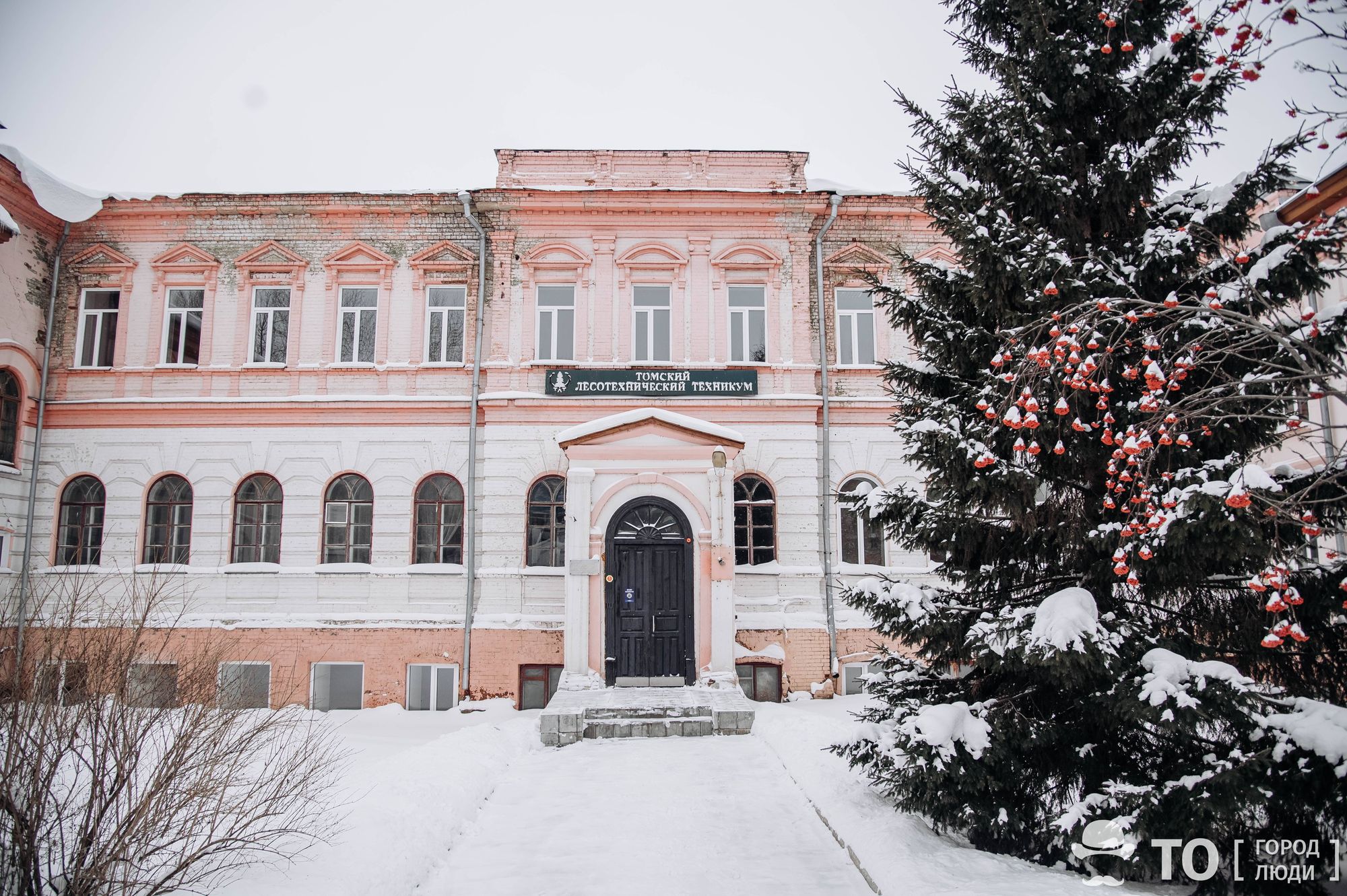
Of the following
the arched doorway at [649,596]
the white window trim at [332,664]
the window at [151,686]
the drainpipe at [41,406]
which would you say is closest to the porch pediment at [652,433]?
the arched doorway at [649,596]

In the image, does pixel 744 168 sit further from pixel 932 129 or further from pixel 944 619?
pixel 944 619

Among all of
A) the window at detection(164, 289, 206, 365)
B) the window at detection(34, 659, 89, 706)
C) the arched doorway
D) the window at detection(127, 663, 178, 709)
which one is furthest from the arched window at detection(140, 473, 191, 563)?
the window at detection(34, 659, 89, 706)

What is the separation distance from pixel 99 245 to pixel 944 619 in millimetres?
16848

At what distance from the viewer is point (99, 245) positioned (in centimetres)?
1554

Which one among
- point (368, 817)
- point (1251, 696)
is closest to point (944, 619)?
point (1251, 696)

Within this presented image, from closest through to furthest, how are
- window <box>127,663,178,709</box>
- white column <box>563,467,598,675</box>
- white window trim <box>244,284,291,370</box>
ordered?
window <box>127,663,178,709</box> < white column <box>563,467,598,675</box> < white window trim <box>244,284,291,370</box>

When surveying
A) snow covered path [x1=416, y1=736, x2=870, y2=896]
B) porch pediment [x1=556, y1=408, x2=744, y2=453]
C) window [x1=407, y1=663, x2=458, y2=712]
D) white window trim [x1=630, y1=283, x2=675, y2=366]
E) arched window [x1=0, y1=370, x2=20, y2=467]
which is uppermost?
white window trim [x1=630, y1=283, x2=675, y2=366]

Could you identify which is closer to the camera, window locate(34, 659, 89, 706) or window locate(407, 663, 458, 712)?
window locate(34, 659, 89, 706)

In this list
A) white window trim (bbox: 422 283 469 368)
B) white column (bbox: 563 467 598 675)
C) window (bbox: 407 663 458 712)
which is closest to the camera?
white column (bbox: 563 467 598 675)

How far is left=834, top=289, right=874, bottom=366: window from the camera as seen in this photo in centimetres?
1534

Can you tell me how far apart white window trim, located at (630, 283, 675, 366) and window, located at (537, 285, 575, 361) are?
3.64 ft

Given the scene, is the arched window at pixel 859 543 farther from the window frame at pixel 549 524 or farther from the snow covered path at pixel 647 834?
the snow covered path at pixel 647 834

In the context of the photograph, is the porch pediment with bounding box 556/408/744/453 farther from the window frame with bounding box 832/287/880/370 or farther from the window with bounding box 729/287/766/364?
the window frame with bounding box 832/287/880/370

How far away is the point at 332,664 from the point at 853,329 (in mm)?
11273
